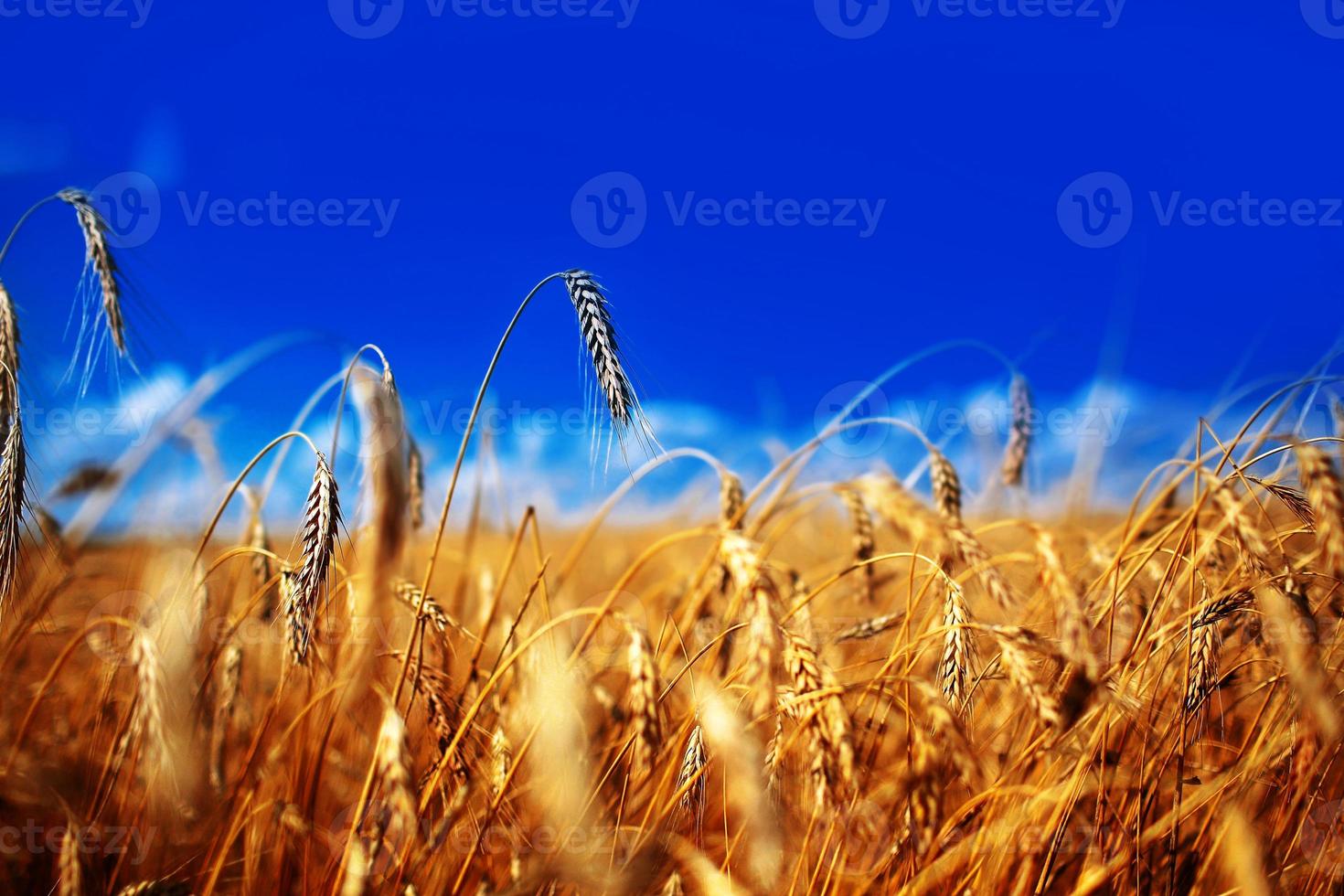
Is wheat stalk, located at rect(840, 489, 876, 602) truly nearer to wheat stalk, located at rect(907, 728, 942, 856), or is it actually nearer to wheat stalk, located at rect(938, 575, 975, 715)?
wheat stalk, located at rect(938, 575, 975, 715)

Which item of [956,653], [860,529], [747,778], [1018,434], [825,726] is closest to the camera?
[747,778]

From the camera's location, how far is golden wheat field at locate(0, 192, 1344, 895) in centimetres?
142

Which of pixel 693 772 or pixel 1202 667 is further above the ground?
pixel 1202 667

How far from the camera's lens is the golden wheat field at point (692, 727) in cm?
142

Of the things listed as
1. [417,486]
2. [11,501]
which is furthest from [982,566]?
[11,501]

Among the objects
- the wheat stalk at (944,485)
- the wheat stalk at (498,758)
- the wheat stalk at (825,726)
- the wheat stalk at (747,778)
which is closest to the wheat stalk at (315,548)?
the wheat stalk at (498,758)

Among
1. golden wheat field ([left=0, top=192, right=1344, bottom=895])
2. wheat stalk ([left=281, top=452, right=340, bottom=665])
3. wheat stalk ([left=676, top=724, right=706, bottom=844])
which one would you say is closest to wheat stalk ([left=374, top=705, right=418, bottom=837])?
golden wheat field ([left=0, top=192, right=1344, bottom=895])

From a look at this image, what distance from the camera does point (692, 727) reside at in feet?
6.41

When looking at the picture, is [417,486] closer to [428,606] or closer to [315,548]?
[428,606]

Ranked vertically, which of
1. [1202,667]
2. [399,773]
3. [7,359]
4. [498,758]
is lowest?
[498,758]

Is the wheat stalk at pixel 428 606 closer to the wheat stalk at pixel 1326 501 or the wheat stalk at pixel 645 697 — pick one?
the wheat stalk at pixel 645 697

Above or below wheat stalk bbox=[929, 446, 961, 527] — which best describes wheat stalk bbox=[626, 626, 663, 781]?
below

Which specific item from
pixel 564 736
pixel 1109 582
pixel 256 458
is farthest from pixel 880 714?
pixel 256 458

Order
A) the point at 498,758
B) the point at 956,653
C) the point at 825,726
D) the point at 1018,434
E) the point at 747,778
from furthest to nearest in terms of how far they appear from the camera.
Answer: the point at 1018,434 < the point at 498,758 < the point at 956,653 < the point at 825,726 < the point at 747,778
